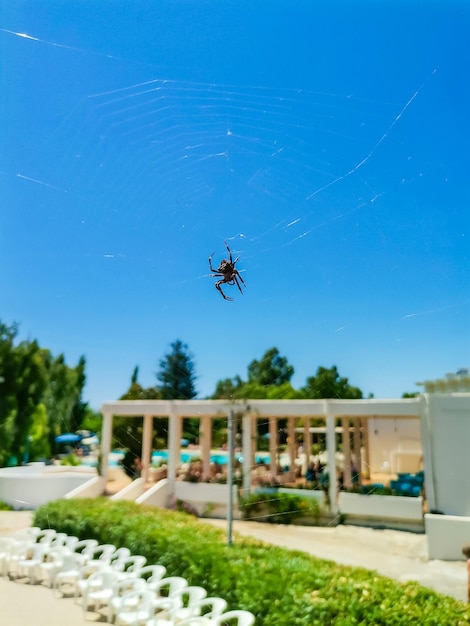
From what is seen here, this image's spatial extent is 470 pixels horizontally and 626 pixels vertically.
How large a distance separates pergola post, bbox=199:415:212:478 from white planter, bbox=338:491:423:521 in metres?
1.84

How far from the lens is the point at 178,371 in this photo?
372 centimetres

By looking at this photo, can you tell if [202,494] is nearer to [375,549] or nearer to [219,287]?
[375,549]

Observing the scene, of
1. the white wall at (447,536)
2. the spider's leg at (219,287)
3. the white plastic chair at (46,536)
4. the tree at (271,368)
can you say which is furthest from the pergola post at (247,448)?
the spider's leg at (219,287)

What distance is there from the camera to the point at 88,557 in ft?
10.4

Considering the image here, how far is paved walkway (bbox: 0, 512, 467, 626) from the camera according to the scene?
8.50 feet

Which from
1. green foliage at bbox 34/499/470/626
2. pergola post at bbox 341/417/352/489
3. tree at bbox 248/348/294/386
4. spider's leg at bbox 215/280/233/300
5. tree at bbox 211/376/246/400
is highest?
spider's leg at bbox 215/280/233/300

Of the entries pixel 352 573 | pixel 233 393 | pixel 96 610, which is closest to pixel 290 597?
pixel 352 573

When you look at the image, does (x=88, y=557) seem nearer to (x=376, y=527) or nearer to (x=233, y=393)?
(x=233, y=393)

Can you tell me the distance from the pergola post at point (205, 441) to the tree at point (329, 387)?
147 centimetres

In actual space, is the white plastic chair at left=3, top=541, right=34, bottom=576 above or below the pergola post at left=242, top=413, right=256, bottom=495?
below

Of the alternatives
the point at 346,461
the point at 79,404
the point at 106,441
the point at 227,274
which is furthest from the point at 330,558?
the point at 106,441

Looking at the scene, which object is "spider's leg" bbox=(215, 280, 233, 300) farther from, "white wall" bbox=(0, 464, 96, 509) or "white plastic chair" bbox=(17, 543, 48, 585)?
"white wall" bbox=(0, 464, 96, 509)

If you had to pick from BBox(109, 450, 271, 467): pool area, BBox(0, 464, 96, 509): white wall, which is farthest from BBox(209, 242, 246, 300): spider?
BBox(109, 450, 271, 467): pool area

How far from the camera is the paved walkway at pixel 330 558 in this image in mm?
2592
